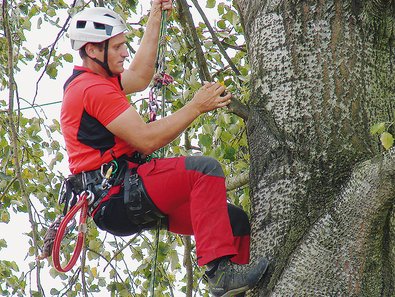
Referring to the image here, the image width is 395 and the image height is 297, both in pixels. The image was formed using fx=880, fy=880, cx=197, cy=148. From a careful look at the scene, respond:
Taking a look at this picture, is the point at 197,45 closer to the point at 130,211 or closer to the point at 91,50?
the point at 91,50

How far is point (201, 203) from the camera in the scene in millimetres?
3426

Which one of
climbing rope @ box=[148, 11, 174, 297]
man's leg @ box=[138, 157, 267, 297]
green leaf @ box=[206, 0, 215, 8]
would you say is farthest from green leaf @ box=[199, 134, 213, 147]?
green leaf @ box=[206, 0, 215, 8]

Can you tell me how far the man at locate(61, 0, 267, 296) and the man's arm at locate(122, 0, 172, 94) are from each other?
1.18 ft

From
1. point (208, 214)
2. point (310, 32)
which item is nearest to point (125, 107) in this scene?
point (208, 214)

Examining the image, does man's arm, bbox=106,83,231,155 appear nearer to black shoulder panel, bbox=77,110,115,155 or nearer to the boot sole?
black shoulder panel, bbox=77,110,115,155

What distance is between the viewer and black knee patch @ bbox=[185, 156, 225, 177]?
11.3ft

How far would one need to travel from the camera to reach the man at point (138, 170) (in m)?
3.42

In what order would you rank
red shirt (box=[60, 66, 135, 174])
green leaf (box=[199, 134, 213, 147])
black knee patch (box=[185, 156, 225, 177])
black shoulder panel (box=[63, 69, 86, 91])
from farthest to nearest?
green leaf (box=[199, 134, 213, 147]), black shoulder panel (box=[63, 69, 86, 91]), red shirt (box=[60, 66, 135, 174]), black knee patch (box=[185, 156, 225, 177])

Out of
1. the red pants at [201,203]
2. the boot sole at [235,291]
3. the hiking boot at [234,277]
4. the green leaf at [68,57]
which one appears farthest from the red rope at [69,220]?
the green leaf at [68,57]

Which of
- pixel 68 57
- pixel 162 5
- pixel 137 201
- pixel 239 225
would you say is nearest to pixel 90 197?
pixel 137 201

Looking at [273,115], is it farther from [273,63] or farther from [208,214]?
[208,214]

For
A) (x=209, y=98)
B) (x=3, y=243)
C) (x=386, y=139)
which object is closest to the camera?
(x=386, y=139)

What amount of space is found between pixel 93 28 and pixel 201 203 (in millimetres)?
964

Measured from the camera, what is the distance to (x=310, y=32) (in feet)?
11.5
